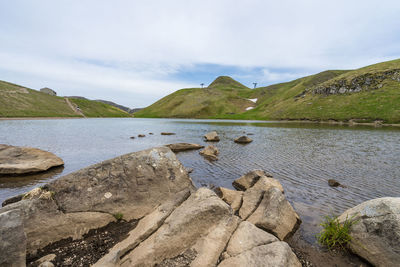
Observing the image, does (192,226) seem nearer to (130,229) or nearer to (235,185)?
(130,229)

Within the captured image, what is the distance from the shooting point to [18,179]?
1702 centimetres

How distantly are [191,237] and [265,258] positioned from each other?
2.84 metres

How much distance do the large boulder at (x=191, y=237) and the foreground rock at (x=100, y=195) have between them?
8.99 ft

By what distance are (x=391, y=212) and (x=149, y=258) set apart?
9.87 m

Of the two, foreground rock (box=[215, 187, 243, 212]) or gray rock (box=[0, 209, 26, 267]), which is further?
foreground rock (box=[215, 187, 243, 212])

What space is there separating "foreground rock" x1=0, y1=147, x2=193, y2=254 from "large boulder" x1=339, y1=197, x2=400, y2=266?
8.56m

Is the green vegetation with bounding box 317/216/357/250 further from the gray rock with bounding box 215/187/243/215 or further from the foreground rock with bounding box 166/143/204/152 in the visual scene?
the foreground rock with bounding box 166/143/204/152

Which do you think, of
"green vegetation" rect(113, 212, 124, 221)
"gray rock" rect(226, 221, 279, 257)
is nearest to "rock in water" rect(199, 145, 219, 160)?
"green vegetation" rect(113, 212, 124, 221)

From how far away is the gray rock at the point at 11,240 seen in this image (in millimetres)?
5801

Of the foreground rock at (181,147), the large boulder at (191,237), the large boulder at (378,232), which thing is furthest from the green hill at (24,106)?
the large boulder at (378,232)

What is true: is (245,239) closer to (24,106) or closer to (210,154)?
(210,154)

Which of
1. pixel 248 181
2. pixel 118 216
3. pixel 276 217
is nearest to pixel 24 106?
pixel 118 216

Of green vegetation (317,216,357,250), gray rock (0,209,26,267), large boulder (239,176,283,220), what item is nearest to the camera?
gray rock (0,209,26,267)

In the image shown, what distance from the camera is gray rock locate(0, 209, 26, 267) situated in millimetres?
5801
